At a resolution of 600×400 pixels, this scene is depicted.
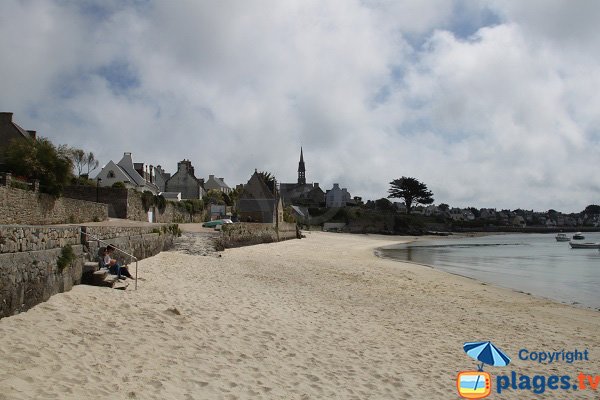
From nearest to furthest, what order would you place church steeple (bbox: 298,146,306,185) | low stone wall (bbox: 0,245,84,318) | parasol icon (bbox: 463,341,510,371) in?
low stone wall (bbox: 0,245,84,318)
parasol icon (bbox: 463,341,510,371)
church steeple (bbox: 298,146,306,185)

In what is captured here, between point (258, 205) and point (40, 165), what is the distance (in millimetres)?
32334

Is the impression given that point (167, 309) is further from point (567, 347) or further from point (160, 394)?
point (567, 347)

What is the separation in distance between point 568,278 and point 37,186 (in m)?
28.9

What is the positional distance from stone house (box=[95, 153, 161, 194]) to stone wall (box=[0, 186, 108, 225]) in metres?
19.9

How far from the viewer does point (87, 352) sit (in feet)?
20.1

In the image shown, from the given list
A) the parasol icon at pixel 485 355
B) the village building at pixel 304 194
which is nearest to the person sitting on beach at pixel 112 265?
the parasol icon at pixel 485 355

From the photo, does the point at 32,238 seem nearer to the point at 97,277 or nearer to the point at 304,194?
the point at 97,277

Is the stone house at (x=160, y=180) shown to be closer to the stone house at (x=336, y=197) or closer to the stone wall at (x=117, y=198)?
the stone wall at (x=117, y=198)

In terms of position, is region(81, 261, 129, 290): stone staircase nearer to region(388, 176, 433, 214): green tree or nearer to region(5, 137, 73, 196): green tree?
region(5, 137, 73, 196): green tree

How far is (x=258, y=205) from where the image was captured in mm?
56406

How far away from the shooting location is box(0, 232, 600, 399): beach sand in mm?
5621

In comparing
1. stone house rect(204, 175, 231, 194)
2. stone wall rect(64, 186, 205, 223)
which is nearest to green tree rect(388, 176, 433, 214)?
stone house rect(204, 175, 231, 194)

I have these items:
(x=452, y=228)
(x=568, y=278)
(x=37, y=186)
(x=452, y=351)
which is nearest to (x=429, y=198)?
(x=452, y=228)

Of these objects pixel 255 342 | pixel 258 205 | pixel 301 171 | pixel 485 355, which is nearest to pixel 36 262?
pixel 255 342
